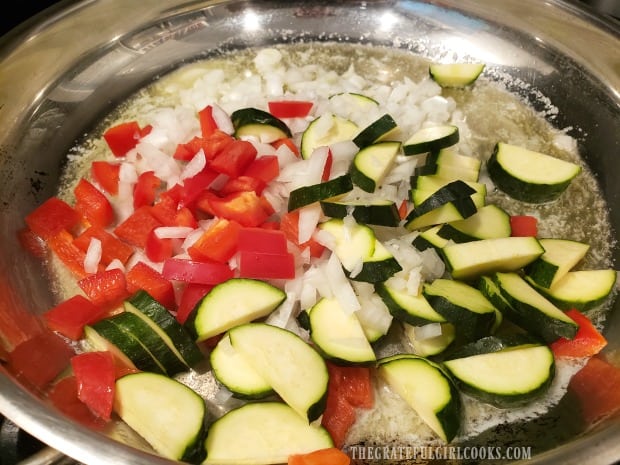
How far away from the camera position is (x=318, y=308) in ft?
5.74

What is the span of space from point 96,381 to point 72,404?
0.38 ft

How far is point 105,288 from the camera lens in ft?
6.16

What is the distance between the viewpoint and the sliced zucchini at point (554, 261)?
5.97ft

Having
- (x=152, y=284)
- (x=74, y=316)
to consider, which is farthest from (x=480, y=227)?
(x=74, y=316)

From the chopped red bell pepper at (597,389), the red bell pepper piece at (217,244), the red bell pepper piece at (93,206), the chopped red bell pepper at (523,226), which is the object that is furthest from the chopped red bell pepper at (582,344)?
the red bell pepper piece at (93,206)

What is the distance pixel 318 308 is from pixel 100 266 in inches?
32.0

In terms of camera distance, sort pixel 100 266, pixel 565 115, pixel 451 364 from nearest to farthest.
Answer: pixel 451 364 < pixel 100 266 < pixel 565 115

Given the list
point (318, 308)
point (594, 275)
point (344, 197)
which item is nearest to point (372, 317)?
point (318, 308)

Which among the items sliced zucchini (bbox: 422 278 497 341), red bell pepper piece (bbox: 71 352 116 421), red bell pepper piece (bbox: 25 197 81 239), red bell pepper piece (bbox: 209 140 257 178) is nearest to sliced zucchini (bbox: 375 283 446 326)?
sliced zucchini (bbox: 422 278 497 341)

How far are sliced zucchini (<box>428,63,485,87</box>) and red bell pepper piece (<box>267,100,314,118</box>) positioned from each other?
0.68m

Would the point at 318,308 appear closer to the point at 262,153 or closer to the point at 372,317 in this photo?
the point at 372,317

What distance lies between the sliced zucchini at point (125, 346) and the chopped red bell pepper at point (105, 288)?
0.43 ft

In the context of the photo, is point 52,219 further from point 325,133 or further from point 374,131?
point 374,131

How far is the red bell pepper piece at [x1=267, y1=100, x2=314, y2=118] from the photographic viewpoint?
2419mm
